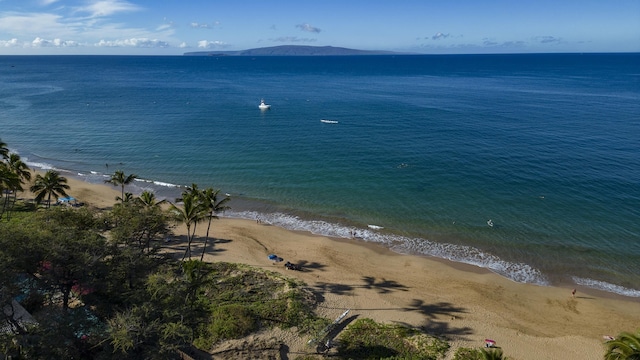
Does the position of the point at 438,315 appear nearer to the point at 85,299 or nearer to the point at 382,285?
the point at 382,285

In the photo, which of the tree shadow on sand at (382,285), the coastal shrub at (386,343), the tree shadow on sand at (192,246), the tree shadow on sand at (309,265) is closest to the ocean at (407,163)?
the tree shadow on sand at (382,285)

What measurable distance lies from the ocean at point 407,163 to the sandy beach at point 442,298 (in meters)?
2.74

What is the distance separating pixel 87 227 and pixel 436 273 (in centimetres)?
3198

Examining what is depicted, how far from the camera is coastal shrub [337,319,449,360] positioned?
2700 cm

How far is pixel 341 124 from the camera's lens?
96.0 m

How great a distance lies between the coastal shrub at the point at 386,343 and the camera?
27000 mm

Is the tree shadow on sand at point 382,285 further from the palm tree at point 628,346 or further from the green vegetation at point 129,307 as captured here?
the palm tree at point 628,346

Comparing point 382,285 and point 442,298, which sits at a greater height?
point 382,285

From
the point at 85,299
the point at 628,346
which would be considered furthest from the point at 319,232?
the point at 628,346

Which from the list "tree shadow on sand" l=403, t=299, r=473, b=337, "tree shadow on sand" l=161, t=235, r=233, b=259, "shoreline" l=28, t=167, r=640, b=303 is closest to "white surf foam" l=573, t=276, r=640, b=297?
"shoreline" l=28, t=167, r=640, b=303

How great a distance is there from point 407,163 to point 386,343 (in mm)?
44216

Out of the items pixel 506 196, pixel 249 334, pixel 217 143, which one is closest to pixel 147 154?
pixel 217 143

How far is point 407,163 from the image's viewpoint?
225 ft

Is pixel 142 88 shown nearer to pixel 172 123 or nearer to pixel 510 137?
pixel 172 123
